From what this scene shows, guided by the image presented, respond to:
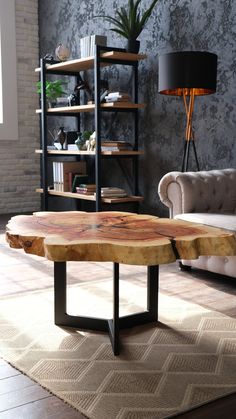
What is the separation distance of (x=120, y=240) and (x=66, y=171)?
145 inches

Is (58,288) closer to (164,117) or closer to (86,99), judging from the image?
(164,117)

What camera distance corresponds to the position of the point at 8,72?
252 inches

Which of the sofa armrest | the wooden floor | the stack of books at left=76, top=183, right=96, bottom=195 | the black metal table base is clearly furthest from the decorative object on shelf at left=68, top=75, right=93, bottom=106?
the wooden floor

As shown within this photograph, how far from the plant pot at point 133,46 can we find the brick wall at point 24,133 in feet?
6.41

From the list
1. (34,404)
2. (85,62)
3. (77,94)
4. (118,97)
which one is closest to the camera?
(34,404)

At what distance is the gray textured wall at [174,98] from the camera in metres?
4.40

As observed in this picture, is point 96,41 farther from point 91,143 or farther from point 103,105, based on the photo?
point 91,143

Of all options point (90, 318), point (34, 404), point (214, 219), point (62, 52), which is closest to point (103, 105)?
point (62, 52)

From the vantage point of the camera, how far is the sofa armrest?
3.60 meters

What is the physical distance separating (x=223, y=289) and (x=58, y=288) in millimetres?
1131

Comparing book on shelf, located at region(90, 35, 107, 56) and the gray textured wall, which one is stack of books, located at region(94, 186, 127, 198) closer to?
the gray textured wall

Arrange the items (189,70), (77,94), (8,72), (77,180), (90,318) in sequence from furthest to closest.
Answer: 1. (8,72)
2. (77,94)
3. (77,180)
4. (189,70)
5. (90,318)

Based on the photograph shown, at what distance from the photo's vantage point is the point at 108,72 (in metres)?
5.62

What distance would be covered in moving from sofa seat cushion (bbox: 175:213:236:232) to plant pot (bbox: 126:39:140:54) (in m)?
2.10
